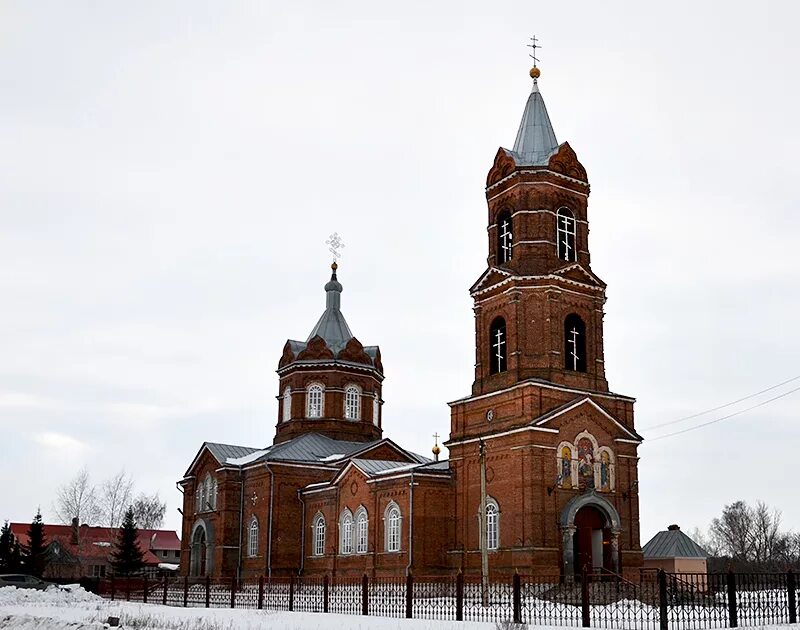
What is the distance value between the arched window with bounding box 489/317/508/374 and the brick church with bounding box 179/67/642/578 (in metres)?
0.05

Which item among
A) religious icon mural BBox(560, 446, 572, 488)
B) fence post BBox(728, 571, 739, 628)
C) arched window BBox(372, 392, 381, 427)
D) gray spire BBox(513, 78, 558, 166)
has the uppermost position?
gray spire BBox(513, 78, 558, 166)

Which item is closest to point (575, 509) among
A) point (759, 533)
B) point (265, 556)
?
point (265, 556)

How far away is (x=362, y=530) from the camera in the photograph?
3962cm

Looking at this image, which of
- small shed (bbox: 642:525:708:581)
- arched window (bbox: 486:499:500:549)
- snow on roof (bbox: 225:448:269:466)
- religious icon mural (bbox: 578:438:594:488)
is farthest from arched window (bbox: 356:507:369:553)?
small shed (bbox: 642:525:708:581)

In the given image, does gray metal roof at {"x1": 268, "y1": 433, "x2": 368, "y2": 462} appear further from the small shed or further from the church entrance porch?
the small shed

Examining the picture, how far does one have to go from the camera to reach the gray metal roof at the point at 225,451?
154 ft

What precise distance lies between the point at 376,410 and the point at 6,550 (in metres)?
23.4

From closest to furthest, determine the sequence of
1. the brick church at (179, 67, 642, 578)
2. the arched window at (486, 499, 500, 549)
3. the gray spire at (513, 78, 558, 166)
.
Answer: the brick church at (179, 67, 642, 578)
the arched window at (486, 499, 500, 549)
the gray spire at (513, 78, 558, 166)

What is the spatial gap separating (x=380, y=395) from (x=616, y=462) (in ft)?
57.3

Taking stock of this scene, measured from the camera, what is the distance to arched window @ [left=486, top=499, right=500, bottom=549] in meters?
34.7

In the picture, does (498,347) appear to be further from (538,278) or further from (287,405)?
(287,405)

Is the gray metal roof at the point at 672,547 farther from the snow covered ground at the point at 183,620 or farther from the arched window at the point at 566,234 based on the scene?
the snow covered ground at the point at 183,620

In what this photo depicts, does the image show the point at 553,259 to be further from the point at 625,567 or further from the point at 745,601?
the point at 745,601

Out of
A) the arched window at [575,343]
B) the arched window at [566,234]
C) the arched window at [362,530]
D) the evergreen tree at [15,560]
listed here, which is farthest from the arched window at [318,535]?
the evergreen tree at [15,560]
